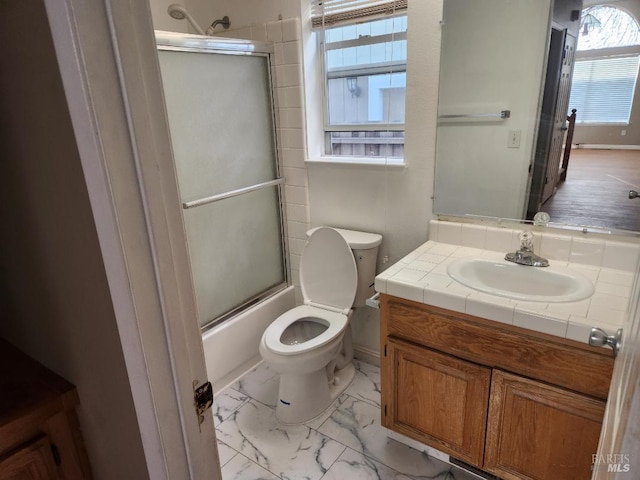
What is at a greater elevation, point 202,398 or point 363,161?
point 363,161

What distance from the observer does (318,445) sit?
1877 mm

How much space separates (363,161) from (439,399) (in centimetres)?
118

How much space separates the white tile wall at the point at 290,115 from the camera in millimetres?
2141

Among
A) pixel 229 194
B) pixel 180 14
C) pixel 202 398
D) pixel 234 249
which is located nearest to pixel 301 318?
pixel 234 249

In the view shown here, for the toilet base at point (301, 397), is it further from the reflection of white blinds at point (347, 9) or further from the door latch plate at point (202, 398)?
the reflection of white blinds at point (347, 9)

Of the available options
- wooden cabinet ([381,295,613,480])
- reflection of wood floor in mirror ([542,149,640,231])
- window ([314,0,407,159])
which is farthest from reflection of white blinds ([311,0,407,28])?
wooden cabinet ([381,295,613,480])

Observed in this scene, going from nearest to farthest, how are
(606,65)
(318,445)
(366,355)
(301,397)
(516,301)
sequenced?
(516,301)
(606,65)
(318,445)
(301,397)
(366,355)

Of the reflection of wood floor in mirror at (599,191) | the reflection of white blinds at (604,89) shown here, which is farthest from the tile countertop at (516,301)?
the reflection of white blinds at (604,89)

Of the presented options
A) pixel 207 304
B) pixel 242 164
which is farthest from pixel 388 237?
pixel 207 304

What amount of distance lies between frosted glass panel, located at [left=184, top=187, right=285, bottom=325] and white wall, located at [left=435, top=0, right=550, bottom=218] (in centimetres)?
103

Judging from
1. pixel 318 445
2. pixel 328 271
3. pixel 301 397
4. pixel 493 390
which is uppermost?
pixel 328 271

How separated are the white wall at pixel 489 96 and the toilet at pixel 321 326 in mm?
547

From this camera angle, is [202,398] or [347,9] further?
[347,9]

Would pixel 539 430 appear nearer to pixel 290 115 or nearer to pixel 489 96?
pixel 489 96
